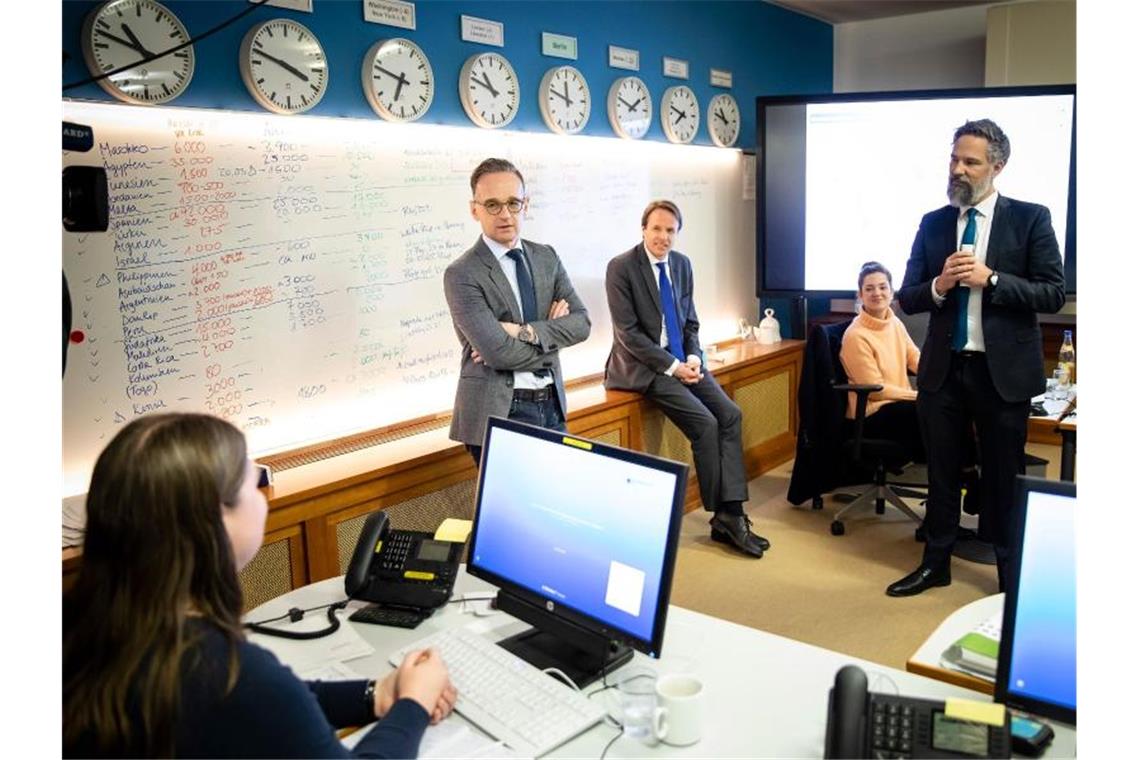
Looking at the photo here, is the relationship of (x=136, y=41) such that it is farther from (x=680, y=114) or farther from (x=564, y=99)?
(x=680, y=114)

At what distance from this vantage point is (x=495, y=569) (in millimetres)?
1933

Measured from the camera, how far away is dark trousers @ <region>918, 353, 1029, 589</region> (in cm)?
340

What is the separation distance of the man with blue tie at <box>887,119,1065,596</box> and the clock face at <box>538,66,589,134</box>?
5.93 feet

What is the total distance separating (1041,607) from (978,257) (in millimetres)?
2289

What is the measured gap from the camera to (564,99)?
4594 mm

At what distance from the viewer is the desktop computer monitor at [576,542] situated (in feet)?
5.27

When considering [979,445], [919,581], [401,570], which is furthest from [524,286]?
[919,581]

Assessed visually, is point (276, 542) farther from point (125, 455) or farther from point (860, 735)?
point (860, 735)

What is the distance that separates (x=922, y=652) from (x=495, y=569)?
0.81 m

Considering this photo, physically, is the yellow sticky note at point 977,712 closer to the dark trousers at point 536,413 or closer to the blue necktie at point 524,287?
the dark trousers at point 536,413

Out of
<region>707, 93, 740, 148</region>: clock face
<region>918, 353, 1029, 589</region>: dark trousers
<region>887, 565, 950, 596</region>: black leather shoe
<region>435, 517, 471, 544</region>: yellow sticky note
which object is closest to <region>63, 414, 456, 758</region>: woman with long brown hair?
<region>435, 517, 471, 544</region>: yellow sticky note

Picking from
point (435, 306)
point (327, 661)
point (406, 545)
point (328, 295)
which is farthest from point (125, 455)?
point (435, 306)

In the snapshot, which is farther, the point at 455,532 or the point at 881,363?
the point at 881,363

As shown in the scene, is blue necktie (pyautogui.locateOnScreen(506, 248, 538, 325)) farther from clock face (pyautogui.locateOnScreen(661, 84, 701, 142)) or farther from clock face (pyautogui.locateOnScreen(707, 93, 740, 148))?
clock face (pyautogui.locateOnScreen(707, 93, 740, 148))
